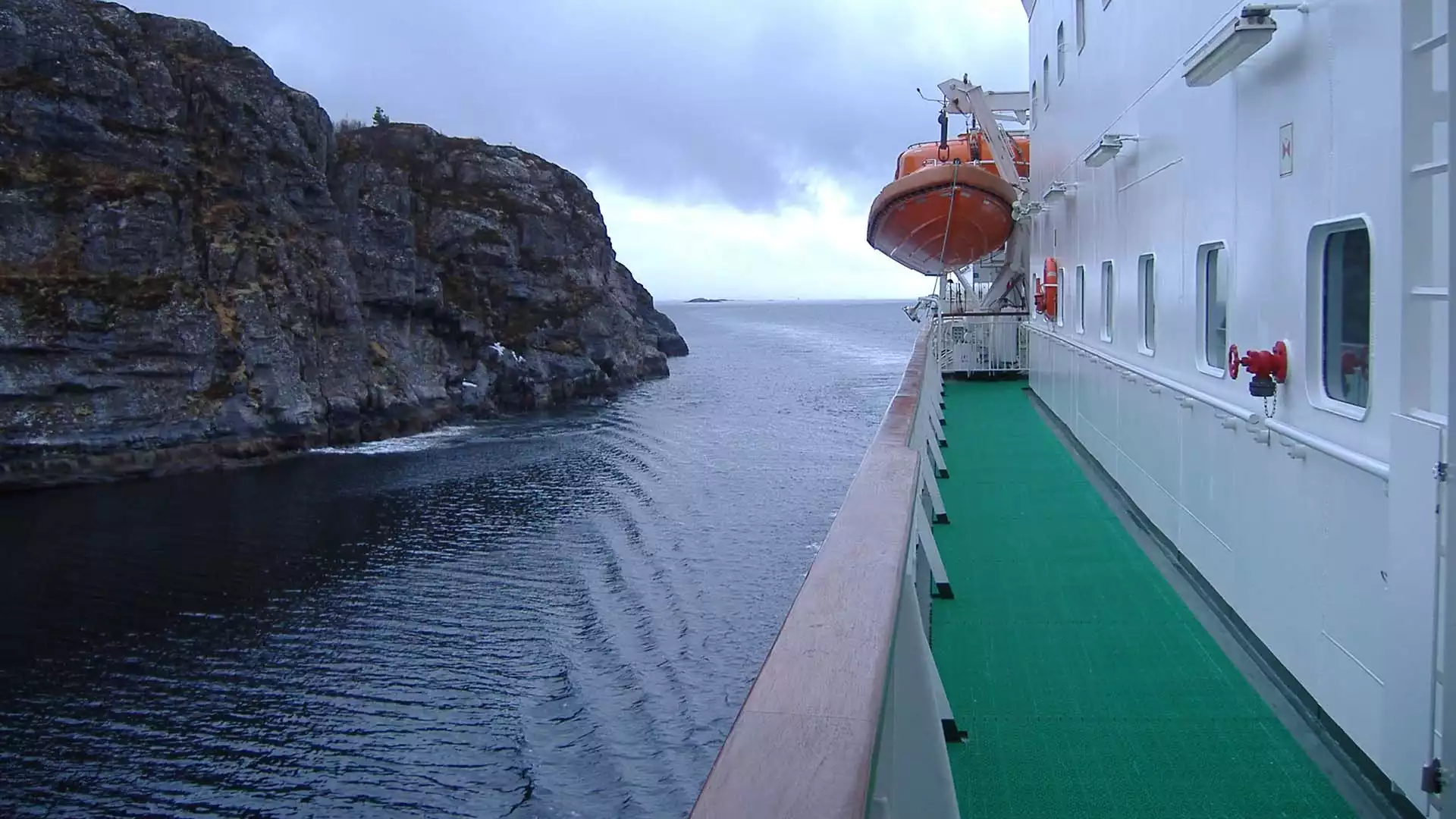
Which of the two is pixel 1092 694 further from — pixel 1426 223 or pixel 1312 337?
pixel 1426 223

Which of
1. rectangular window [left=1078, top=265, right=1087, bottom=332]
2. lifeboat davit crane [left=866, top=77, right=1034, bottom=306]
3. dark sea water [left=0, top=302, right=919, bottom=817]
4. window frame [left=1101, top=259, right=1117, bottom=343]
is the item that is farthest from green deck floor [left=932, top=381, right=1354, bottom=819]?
lifeboat davit crane [left=866, top=77, right=1034, bottom=306]

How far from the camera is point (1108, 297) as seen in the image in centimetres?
725

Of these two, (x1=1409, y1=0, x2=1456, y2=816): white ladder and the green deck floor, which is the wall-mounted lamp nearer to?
the green deck floor

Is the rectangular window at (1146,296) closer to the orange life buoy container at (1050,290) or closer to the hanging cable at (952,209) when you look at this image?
the orange life buoy container at (1050,290)

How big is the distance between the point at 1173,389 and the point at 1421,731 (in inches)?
107

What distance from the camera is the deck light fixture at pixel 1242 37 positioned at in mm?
3168

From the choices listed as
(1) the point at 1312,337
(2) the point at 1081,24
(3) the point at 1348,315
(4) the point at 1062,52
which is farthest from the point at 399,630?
(3) the point at 1348,315

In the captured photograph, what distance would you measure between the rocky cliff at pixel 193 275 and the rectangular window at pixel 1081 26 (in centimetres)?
3394

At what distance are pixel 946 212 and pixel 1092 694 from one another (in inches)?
510

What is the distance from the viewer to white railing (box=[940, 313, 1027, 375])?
14.4 metres

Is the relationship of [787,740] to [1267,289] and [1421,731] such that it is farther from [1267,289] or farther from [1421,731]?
[1267,289]

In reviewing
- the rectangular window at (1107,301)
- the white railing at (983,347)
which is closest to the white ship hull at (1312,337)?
the rectangular window at (1107,301)

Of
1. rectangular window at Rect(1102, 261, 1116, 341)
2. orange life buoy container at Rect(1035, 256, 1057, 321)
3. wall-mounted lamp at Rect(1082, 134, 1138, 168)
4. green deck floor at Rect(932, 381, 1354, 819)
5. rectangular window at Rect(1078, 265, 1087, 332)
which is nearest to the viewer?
green deck floor at Rect(932, 381, 1354, 819)

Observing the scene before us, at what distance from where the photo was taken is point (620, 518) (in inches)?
1053
